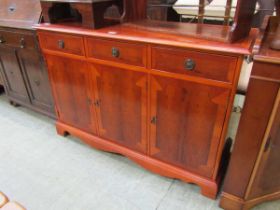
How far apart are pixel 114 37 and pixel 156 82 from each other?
33 cm

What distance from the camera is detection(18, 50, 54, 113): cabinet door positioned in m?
1.74

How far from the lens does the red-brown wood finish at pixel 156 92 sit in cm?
100

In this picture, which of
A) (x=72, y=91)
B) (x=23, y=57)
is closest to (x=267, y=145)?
(x=72, y=91)

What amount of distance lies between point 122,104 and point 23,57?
41.5 inches

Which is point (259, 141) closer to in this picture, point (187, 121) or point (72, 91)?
point (187, 121)

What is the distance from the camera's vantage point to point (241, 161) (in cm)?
109

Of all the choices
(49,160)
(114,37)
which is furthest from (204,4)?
(49,160)

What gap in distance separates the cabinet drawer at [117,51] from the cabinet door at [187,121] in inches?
5.8

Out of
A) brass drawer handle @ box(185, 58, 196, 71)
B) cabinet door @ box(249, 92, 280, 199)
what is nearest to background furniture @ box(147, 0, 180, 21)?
brass drawer handle @ box(185, 58, 196, 71)

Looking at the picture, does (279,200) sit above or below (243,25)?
below

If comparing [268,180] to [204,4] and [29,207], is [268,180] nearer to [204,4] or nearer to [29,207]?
[204,4]

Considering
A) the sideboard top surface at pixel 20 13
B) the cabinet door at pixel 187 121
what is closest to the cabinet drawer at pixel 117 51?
the cabinet door at pixel 187 121

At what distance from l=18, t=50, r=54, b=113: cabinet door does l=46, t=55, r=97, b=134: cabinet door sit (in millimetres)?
155

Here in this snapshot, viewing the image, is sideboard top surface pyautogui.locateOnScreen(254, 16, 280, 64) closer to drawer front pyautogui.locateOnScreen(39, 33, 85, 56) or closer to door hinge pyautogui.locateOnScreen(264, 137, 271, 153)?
door hinge pyautogui.locateOnScreen(264, 137, 271, 153)
